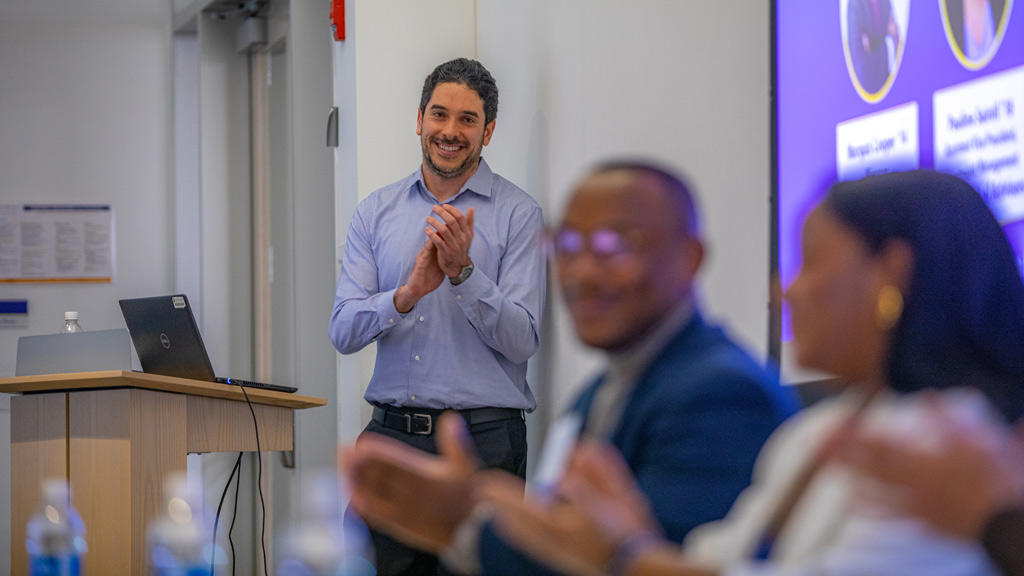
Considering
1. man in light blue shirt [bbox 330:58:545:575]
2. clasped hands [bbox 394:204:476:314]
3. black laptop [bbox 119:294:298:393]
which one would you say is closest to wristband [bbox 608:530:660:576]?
clasped hands [bbox 394:204:476:314]

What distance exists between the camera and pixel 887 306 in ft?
2.79

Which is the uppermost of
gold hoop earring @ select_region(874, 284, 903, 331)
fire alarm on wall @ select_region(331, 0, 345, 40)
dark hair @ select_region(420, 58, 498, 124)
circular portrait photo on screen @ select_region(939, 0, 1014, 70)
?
fire alarm on wall @ select_region(331, 0, 345, 40)

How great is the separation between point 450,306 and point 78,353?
1.07 meters

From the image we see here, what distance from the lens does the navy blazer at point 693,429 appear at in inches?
38.3

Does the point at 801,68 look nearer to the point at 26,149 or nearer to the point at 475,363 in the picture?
the point at 475,363

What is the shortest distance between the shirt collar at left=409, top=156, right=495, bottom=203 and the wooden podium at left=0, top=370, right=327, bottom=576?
0.69 meters

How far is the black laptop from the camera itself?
2801 mm

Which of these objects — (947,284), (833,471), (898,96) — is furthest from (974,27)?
(833,471)

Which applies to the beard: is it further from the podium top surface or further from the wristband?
the wristband

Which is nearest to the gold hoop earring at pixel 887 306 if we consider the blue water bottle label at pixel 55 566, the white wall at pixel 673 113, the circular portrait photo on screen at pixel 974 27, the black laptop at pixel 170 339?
the circular portrait photo on screen at pixel 974 27

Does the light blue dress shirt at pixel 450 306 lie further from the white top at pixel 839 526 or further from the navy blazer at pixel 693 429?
the white top at pixel 839 526

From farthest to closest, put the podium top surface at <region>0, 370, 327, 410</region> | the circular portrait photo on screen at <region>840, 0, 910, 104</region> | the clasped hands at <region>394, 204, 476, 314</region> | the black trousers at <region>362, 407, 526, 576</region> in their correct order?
the black trousers at <region>362, 407, 526, 576</region>, the podium top surface at <region>0, 370, 327, 410</region>, the clasped hands at <region>394, 204, 476, 314</region>, the circular portrait photo on screen at <region>840, 0, 910, 104</region>

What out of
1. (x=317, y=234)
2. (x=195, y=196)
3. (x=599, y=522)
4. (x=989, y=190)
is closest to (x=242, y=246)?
(x=195, y=196)

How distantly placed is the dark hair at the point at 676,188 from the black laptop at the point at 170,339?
1.93 m
